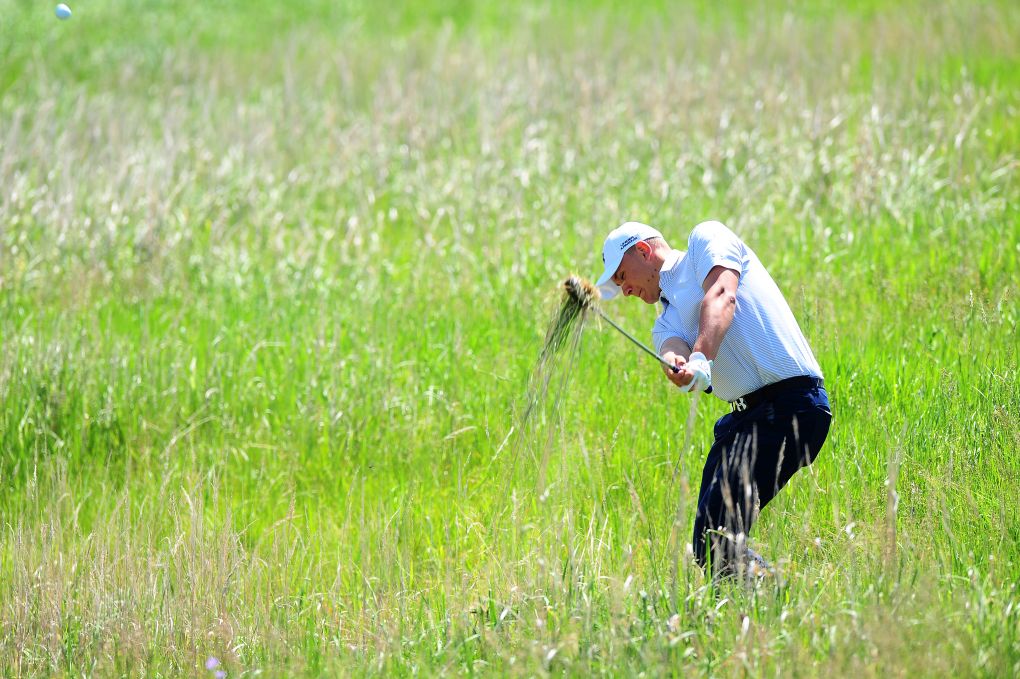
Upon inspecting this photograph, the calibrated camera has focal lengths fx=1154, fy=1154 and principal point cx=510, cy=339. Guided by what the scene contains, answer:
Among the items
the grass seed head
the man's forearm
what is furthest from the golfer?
the grass seed head

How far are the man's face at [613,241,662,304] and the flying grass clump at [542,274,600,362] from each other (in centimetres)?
12

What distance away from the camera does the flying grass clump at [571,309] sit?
14.6ft

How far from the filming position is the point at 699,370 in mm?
3898

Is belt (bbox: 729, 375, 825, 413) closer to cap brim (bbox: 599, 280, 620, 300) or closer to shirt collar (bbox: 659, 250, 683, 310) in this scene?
shirt collar (bbox: 659, 250, 683, 310)

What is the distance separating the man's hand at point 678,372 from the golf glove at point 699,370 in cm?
2

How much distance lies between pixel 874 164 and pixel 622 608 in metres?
5.36

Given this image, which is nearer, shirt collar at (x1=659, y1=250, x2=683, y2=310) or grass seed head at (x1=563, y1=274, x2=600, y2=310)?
shirt collar at (x1=659, y1=250, x2=683, y2=310)

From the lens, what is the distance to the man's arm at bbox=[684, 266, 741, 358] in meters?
3.97

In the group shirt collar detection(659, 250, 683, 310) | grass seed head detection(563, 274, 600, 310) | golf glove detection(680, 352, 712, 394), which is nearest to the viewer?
golf glove detection(680, 352, 712, 394)

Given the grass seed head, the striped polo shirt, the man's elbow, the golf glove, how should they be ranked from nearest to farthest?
the golf glove
the man's elbow
the striped polo shirt
the grass seed head

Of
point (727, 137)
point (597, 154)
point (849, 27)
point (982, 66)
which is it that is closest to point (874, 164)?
point (727, 137)

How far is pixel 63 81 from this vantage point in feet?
40.6

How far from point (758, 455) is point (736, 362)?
13.5 inches

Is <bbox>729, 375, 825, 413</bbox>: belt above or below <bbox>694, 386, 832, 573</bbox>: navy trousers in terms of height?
above
